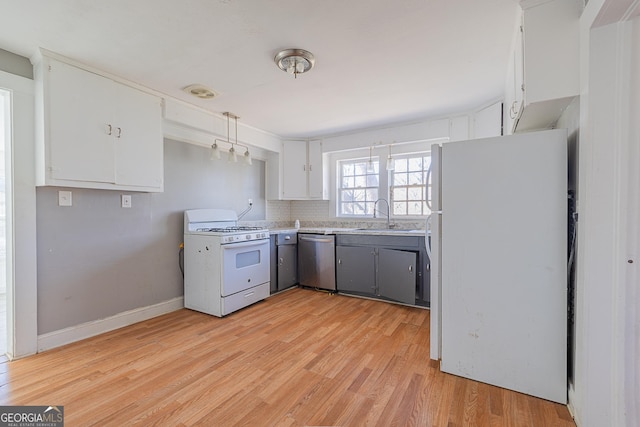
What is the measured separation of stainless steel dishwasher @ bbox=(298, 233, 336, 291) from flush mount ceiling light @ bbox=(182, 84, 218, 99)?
211cm

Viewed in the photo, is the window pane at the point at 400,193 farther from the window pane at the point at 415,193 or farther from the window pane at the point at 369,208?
the window pane at the point at 369,208

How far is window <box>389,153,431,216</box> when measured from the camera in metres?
3.91

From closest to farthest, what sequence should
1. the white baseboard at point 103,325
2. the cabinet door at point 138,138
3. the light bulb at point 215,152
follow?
the white baseboard at point 103,325 → the cabinet door at point 138,138 → the light bulb at point 215,152

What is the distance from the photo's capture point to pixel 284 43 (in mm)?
1962

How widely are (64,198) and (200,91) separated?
1501mm

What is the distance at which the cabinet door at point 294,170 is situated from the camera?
14.6 ft

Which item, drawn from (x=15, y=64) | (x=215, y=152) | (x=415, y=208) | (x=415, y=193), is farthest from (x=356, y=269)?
(x=15, y=64)

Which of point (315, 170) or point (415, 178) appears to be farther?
point (315, 170)

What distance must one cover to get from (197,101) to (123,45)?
1.05m

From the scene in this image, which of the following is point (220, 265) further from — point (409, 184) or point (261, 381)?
point (409, 184)

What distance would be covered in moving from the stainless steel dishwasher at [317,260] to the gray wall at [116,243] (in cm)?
127

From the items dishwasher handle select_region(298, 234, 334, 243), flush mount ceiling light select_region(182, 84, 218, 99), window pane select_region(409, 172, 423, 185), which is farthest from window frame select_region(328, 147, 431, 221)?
flush mount ceiling light select_region(182, 84, 218, 99)

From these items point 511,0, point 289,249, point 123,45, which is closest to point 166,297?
point 289,249

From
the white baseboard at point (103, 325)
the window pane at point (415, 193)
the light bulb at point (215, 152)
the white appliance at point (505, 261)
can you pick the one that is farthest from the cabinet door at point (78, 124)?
the window pane at point (415, 193)
